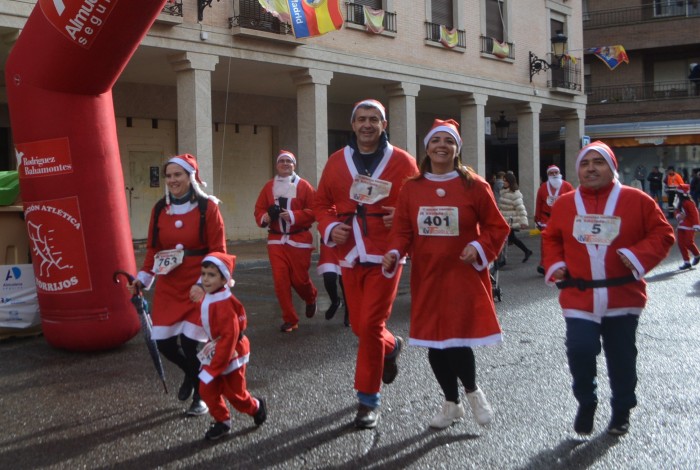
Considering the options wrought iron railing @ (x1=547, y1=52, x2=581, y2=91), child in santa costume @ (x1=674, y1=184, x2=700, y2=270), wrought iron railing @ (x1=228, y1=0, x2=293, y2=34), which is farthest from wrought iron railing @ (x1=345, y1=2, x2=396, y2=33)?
wrought iron railing @ (x1=547, y1=52, x2=581, y2=91)

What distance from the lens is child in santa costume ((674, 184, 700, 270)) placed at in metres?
14.2

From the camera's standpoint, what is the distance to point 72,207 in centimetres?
717

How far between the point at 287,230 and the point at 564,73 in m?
22.3

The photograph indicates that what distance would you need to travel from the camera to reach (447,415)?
5012 millimetres

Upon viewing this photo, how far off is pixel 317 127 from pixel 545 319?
10356 mm

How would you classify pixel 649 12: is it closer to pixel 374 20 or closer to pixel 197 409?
pixel 374 20

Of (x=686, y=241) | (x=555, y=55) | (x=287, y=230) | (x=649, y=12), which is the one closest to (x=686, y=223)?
(x=686, y=241)

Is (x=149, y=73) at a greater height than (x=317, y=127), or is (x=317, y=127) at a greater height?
(x=149, y=73)

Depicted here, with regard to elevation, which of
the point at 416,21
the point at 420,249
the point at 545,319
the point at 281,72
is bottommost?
the point at 545,319

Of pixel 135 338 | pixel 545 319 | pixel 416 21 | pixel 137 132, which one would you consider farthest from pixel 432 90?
pixel 135 338

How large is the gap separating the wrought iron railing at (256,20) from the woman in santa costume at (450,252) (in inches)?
493

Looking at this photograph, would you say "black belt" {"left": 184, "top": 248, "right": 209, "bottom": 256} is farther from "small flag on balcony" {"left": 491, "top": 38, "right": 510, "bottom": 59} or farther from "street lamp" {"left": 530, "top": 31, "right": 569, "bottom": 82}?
"street lamp" {"left": 530, "top": 31, "right": 569, "bottom": 82}

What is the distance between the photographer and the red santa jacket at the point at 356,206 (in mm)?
5215

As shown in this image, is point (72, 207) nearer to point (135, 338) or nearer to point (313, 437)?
point (135, 338)
